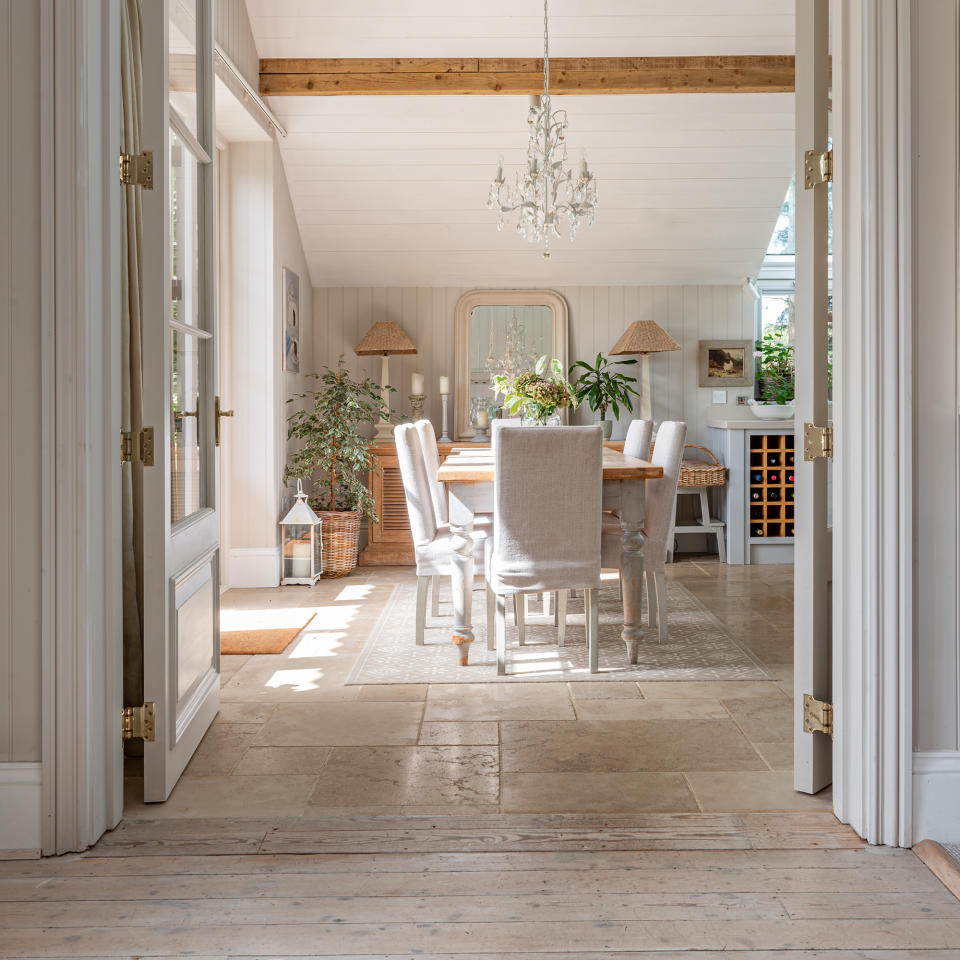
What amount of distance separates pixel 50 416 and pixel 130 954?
112cm

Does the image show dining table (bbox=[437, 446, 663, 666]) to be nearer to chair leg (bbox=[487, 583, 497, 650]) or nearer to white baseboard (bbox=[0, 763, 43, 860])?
chair leg (bbox=[487, 583, 497, 650])

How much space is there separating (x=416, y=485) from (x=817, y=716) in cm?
213

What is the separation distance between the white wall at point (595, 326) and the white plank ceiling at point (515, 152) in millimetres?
112

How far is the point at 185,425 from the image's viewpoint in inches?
100

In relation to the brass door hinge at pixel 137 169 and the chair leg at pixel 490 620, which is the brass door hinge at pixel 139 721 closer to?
the brass door hinge at pixel 137 169

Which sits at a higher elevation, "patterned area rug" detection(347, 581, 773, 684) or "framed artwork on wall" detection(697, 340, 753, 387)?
"framed artwork on wall" detection(697, 340, 753, 387)

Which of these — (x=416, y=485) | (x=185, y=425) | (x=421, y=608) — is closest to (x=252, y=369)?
(x=416, y=485)

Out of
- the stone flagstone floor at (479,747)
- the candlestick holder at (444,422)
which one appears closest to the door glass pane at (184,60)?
the stone flagstone floor at (479,747)

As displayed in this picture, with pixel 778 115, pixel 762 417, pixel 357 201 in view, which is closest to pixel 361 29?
pixel 357 201

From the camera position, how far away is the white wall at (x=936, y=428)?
6.79 ft

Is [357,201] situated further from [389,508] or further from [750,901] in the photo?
[750,901]

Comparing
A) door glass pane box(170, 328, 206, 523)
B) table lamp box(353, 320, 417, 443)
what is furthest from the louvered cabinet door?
door glass pane box(170, 328, 206, 523)

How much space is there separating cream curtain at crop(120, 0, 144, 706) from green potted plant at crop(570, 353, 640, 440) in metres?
4.35

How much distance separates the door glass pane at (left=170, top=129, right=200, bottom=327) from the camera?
2.44 meters
